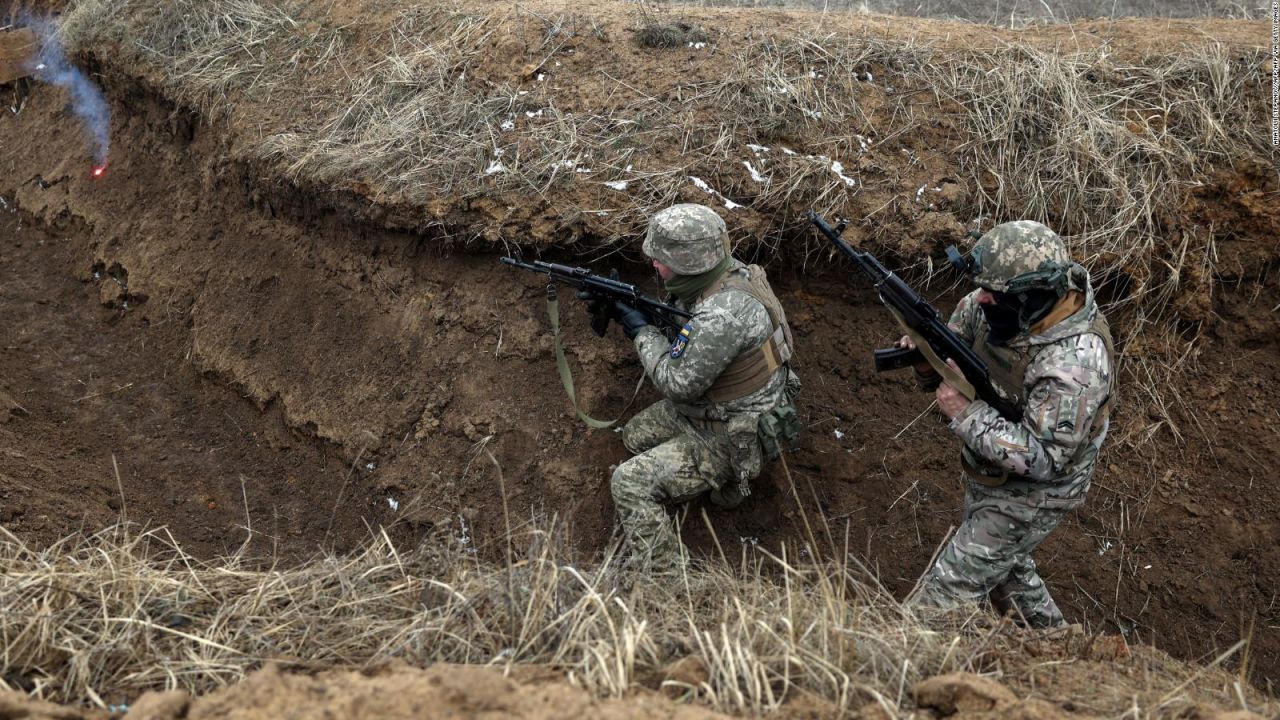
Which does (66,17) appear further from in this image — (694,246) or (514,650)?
(514,650)

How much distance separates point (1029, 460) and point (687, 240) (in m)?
1.76

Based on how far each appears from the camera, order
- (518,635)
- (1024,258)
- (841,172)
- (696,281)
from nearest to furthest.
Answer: (518,635), (1024,258), (696,281), (841,172)

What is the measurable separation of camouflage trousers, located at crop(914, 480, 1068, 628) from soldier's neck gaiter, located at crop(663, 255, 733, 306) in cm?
152

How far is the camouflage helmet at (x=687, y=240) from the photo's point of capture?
15.8 ft

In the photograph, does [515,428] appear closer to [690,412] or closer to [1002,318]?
[690,412]

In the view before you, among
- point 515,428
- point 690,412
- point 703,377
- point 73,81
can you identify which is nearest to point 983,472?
point 703,377

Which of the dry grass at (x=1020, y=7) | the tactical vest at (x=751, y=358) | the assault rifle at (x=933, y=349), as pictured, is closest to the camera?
the assault rifle at (x=933, y=349)

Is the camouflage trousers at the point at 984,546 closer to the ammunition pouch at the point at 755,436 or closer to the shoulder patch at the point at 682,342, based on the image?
the ammunition pouch at the point at 755,436

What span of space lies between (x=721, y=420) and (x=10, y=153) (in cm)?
777

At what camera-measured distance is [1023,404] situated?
4.45 m

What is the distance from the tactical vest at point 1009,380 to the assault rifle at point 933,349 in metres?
0.04

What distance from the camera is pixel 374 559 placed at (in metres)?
4.12

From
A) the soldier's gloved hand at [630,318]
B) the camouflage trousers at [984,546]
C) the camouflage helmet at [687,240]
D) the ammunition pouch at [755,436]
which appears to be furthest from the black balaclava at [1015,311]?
the soldier's gloved hand at [630,318]

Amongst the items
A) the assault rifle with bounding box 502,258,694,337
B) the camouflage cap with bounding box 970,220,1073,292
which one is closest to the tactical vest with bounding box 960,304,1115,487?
the camouflage cap with bounding box 970,220,1073,292
